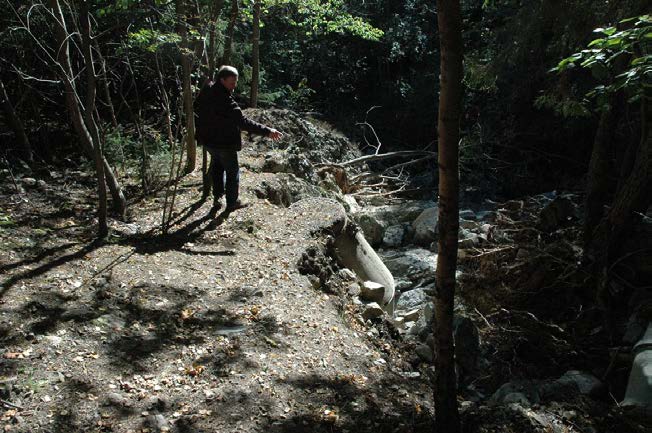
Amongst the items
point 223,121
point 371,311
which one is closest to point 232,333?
point 371,311

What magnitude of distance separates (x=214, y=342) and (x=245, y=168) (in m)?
4.95

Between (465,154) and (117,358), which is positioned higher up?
(465,154)

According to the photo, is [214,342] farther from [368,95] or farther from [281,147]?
[368,95]

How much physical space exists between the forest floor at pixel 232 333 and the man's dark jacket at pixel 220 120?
3.03 feet

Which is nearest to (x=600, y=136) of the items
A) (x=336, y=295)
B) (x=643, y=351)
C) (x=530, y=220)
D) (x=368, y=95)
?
(x=530, y=220)

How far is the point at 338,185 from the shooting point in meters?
11.7

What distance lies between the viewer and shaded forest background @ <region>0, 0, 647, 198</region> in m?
6.66

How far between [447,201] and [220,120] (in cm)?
361

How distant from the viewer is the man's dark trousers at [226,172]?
6137 millimetres

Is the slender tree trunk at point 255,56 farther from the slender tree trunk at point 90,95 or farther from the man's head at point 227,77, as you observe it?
the slender tree trunk at point 90,95

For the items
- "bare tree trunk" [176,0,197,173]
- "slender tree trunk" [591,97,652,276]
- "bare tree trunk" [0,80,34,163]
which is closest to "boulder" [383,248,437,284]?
"slender tree trunk" [591,97,652,276]

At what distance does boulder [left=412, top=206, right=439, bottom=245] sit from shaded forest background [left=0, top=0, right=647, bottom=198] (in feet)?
8.14

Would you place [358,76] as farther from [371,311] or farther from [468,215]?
[371,311]

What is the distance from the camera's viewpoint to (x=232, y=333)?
4215mm
